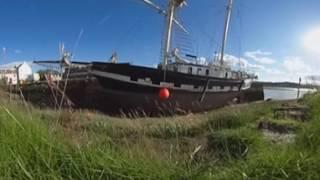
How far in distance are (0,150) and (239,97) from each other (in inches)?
1234

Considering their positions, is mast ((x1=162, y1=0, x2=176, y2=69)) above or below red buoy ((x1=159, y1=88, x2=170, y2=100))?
above

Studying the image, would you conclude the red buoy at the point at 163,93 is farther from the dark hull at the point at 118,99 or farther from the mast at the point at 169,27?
the mast at the point at 169,27

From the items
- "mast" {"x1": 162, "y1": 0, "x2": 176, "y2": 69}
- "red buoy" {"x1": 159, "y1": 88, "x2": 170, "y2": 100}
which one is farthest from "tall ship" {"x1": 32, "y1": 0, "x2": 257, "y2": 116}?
"mast" {"x1": 162, "y1": 0, "x2": 176, "y2": 69}

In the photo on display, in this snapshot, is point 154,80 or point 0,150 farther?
point 154,80

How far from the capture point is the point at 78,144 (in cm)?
336

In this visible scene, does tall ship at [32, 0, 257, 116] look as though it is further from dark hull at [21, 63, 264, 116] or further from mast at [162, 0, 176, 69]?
mast at [162, 0, 176, 69]

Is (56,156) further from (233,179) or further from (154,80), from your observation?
(154,80)

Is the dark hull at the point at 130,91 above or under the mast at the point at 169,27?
under

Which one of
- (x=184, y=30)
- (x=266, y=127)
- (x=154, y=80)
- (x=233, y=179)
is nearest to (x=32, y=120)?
(x=233, y=179)

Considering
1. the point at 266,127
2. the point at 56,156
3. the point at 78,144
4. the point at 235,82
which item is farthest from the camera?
the point at 235,82

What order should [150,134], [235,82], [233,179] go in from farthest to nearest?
1. [235,82]
2. [150,134]
3. [233,179]

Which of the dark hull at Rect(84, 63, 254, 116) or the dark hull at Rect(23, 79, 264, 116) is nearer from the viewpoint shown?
the dark hull at Rect(23, 79, 264, 116)

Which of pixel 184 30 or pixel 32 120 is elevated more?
pixel 184 30

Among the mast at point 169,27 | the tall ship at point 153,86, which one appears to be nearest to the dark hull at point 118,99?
the tall ship at point 153,86
